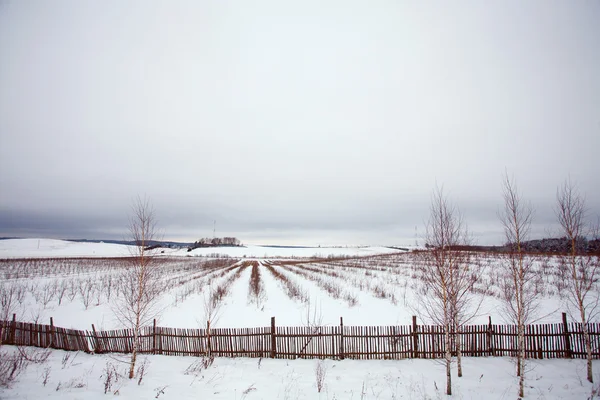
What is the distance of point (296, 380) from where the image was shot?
30.6 feet

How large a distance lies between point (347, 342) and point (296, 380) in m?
2.86

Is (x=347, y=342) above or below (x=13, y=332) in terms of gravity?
above

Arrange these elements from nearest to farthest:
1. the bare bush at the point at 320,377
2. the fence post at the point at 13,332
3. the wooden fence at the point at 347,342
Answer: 1. the bare bush at the point at 320,377
2. the wooden fence at the point at 347,342
3. the fence post at the point at 13,332

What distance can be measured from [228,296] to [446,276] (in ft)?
69.8

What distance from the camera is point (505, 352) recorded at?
428 inches

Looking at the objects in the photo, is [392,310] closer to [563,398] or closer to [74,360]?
[563,398]

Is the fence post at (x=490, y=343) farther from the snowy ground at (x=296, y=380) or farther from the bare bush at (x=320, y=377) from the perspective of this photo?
the bare bush at (x=320, y=377)

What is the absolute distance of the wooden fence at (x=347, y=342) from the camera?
35.1ft

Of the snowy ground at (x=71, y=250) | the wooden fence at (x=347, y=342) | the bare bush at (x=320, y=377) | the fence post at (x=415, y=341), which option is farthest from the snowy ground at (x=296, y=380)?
the snowy ground at (x=71, y=250)

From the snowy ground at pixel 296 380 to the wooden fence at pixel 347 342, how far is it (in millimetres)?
376

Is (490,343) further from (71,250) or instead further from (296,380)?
(71,250)

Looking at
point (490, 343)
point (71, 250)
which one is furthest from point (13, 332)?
point (71, 250)

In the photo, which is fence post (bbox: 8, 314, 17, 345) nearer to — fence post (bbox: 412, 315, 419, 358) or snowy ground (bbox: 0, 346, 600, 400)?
snowy ground (bbox: 0, 346, 600, 400)

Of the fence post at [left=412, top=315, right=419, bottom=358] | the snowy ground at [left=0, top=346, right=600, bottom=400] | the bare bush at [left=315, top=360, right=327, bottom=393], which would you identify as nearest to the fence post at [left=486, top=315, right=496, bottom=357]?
the snowy ground at [left=0, top=346, right=600, bottom=400]
